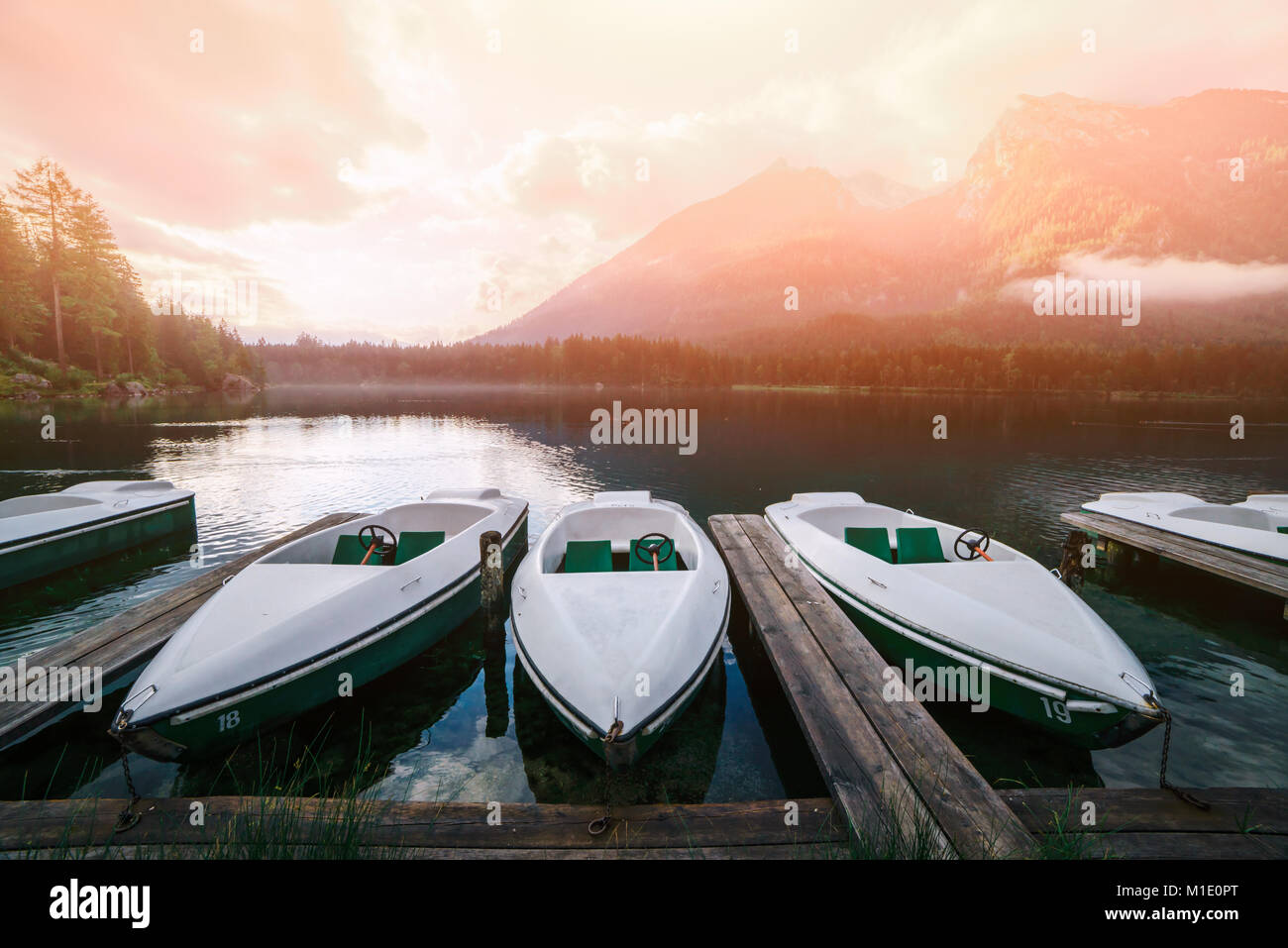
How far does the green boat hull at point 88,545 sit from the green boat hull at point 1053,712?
654 inches

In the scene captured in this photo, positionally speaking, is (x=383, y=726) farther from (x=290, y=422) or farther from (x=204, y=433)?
(x=290, y=422)

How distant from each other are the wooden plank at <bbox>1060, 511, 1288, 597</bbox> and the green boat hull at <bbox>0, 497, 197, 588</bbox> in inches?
932

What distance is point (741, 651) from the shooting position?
29.7 ft

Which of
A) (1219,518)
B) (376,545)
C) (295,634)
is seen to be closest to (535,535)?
(376,545)

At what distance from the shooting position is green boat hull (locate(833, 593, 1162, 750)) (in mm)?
5371

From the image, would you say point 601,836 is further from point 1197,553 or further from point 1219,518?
point 1219,518

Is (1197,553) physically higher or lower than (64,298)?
lower

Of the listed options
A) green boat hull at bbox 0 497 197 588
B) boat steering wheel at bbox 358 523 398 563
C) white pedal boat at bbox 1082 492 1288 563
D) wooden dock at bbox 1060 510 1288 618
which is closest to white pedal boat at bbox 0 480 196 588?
green boat hull at bbox 0 497 197 588

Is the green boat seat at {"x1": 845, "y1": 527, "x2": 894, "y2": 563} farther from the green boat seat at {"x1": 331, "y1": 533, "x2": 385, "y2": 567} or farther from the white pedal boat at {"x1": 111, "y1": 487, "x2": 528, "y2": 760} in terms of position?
the green boat seat at {"x1": 331, "y1": 533, "x2": 385, "y2": 567}

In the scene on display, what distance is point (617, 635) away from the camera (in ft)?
19.1

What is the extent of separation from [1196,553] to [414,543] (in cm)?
1567

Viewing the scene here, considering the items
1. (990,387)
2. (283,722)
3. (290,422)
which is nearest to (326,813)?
(283,722)

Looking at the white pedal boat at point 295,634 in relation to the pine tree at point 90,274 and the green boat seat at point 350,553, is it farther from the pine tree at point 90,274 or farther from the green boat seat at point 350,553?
the pine tree at point 90,274
